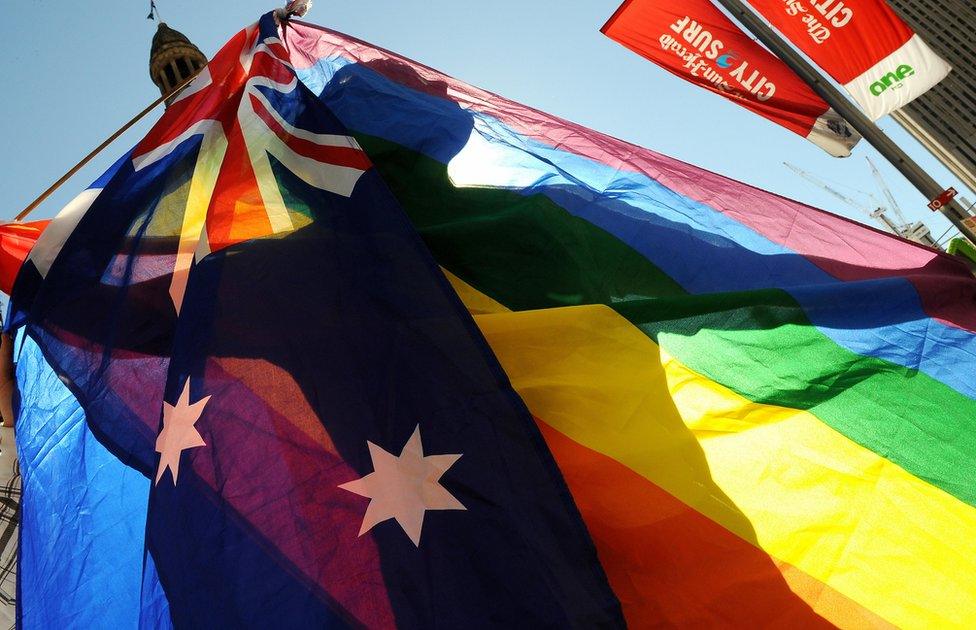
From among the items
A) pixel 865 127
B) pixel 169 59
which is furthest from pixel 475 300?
pixel 169 59

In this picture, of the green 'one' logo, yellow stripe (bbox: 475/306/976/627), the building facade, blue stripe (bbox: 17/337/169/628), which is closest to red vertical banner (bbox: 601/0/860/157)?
the green 'one' logo

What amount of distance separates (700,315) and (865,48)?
3.01 meters

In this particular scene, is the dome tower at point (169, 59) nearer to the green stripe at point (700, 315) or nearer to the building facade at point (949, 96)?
the building facade at point (949, 96)

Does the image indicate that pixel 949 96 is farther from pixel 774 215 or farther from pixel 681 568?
pixel 681 568

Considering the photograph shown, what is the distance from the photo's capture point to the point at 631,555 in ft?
12.9

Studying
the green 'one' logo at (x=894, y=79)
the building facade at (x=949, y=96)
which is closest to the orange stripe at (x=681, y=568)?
the green 'one' logo at (x=894, y=79)

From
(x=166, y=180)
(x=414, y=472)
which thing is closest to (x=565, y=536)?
(x=414, y=472)

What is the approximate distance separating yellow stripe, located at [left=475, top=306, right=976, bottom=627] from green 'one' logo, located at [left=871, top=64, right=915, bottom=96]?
3132 millimetres

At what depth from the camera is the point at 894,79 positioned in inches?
240

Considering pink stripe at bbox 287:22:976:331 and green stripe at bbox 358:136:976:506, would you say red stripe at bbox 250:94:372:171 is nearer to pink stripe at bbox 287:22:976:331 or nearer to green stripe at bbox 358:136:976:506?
green stripe at bbox 358:136:976:506

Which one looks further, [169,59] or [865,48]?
[169,59]

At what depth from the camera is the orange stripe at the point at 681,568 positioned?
3.69 meters

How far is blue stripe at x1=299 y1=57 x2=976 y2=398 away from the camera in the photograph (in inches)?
204

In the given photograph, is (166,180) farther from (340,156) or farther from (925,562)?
(925,562)
